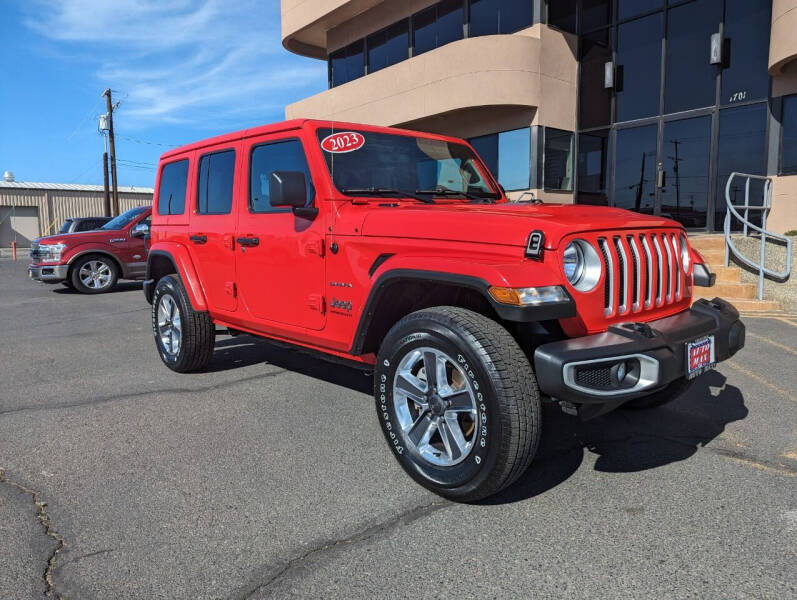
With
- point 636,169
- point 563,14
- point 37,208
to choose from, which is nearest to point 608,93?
point 636,169

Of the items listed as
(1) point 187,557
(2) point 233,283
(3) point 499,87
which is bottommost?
(1) point 187,557

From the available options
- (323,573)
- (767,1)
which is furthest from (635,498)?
(767,1)

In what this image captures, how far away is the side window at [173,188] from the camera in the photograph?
530cm

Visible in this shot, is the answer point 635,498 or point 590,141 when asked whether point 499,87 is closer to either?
point 590,141

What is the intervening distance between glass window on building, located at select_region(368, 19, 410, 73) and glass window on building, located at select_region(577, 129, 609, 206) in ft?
19.3

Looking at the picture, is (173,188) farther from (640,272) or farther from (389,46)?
(389,46)

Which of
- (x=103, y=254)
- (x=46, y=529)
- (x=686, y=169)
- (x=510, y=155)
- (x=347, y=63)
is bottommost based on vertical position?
(x=46, y=529)

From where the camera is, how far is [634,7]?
43.7 feet

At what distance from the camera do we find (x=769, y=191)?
35.3 feet

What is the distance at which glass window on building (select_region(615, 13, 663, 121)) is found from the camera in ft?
42.5

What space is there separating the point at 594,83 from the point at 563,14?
1.73 meters

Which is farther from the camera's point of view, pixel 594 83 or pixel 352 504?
pixel 594 83

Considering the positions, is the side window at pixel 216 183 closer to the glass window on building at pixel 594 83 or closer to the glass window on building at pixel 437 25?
the glass window on building at pixel 594 83

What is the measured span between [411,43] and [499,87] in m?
4.26
